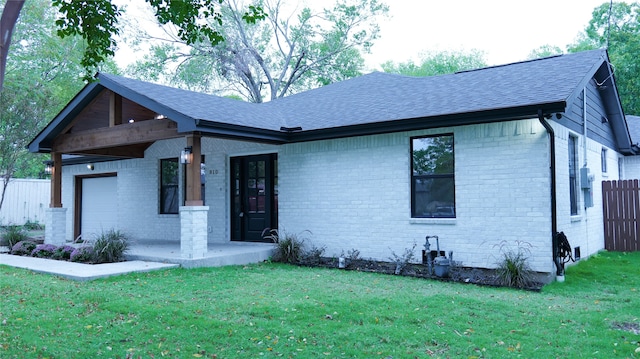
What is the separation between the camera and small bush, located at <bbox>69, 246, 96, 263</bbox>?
10.6m

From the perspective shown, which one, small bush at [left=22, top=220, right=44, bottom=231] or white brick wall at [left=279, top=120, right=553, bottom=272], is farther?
small bush at [left=22, top=220, right=44, bottom=231]

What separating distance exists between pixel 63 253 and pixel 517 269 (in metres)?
9.36

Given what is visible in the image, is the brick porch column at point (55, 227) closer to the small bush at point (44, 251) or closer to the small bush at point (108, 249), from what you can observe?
the small bush at point (44, 251)

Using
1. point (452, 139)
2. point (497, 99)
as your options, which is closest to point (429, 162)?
point (452, 139)

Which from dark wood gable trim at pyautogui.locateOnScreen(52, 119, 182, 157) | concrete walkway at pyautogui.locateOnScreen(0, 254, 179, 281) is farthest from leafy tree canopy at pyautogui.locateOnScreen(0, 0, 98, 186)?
concrete walkway at pyautogui.locateOnScreen(0, 254, 179, 281)

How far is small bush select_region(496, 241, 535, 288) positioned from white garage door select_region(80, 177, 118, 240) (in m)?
12.2

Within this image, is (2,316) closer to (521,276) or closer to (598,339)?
(598,339)

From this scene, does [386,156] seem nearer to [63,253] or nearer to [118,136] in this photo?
[118,136]

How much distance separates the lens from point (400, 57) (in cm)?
4731

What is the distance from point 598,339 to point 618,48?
85.6 ft

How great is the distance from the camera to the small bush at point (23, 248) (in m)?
12.4

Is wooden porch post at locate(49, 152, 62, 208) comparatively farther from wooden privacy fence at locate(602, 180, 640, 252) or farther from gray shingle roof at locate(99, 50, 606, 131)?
wooden privacy fence at locate(602, 180, 640, 252)

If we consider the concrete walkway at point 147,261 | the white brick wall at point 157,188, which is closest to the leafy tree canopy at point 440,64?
the white brick wall at point 157,188

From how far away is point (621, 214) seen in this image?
41.7 feet
